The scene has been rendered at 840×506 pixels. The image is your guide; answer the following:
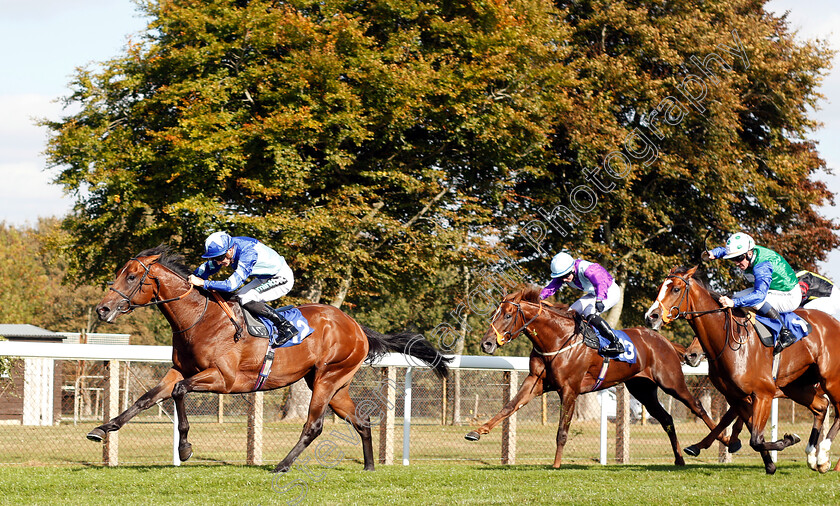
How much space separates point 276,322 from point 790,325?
15.5ft

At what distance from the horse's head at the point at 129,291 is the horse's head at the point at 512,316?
3.21 meters

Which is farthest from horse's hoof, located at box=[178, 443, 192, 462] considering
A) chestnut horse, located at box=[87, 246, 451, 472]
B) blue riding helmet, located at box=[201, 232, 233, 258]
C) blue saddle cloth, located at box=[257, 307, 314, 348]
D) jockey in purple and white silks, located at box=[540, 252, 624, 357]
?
jockey in purple and white silks, located at box=[540, 252, 624, 357]

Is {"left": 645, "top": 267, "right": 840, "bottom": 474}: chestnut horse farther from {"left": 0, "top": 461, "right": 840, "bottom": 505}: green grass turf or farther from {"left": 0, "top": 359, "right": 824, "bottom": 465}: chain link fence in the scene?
{"left": 0, "top": 359, "right": 824, "bottom": 465}: chain link fence

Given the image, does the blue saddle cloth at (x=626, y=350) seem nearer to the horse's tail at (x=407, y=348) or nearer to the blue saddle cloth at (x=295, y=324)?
the horse's tail at (x=407, y=348)

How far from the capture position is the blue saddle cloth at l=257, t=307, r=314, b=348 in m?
8.01

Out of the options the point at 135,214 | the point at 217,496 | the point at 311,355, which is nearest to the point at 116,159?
the point at 135,214

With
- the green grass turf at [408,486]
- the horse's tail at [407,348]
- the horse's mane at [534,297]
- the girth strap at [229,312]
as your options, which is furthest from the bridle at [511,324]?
the girth strap at [229,312]

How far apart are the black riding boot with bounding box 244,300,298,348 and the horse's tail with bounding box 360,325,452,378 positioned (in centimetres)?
132

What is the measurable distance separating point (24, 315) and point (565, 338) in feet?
111

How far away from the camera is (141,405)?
7.05 metres

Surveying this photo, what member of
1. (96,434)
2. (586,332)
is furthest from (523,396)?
(96,434)

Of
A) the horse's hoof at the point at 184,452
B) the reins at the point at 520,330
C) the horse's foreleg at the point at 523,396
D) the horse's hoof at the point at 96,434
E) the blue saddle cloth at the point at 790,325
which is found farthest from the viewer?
the reins at the point at 520,330

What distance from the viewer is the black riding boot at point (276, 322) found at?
7.96 metres

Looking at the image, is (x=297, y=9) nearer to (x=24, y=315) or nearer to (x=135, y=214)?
(x=135, y=214)
